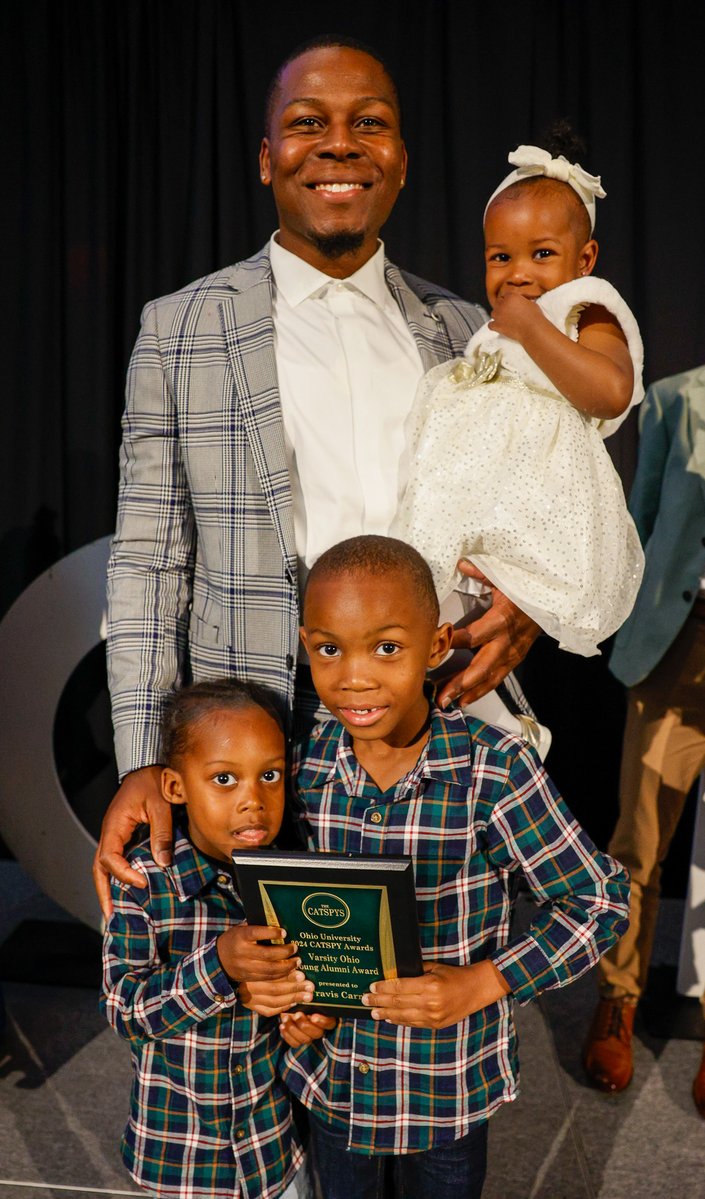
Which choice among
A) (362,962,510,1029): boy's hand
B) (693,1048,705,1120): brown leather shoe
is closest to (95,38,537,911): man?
(362,962,510,1029): boy's hand

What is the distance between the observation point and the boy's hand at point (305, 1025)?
63.8 inches

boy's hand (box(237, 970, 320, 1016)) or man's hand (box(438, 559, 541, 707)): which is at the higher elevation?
man's hand (box(438, 559, 541, 707))

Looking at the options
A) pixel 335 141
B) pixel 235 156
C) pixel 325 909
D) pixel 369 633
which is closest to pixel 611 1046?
pixel 325 909

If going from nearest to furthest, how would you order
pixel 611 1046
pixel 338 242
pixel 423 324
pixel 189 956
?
pixel 189 956 → pixel 338 242 → pixel 423 324 → pixel 611 1046

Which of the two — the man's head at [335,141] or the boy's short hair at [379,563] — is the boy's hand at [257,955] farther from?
the man's head at [335,141]

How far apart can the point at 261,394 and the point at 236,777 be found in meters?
0.58

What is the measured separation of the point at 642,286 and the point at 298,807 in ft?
8.78

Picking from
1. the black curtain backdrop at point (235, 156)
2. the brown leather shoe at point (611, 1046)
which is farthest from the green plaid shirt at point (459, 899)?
the black curtain backdrop at point (235, 156)

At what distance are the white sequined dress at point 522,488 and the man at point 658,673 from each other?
49.3 inches

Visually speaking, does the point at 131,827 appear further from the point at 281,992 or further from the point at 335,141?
the point at 335,141

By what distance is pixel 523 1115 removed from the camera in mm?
2746

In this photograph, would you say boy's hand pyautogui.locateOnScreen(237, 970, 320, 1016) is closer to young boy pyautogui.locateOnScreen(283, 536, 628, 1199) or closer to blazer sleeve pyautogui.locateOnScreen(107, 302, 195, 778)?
young boy pyautogui.locateOnScreen(283, 536, 628, 1199)

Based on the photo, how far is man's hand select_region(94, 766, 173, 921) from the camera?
1655mm

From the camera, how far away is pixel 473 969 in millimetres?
1564
